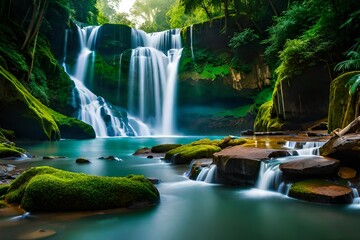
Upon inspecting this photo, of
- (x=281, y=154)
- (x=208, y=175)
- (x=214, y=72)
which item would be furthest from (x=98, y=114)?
(x=281, y=154)

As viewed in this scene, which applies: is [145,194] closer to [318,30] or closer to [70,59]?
[318,30]

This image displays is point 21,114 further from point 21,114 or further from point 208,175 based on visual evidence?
point 208,175

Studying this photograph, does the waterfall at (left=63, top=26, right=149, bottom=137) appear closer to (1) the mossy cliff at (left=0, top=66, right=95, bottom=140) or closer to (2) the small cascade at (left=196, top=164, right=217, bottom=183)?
(1) the mossy cliff at (left=0, top=66, right=95, bottom=140)

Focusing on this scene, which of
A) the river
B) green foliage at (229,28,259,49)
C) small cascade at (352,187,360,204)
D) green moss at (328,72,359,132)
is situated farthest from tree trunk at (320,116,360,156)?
green foliage at (229,28,259,49)

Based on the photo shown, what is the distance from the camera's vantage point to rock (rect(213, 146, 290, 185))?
672 cm

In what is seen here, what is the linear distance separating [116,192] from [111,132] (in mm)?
21465

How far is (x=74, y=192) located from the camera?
4688 mm

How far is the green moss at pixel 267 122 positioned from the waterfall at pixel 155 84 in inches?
437

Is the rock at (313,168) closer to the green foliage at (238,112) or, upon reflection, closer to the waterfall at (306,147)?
the waterfall at (306,147)

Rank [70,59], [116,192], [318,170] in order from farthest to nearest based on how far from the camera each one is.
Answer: [70,59]
[318,170]
[116,192]

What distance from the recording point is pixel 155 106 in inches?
1184

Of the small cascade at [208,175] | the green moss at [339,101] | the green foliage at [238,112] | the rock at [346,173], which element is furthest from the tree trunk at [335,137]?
the green foliage at [238,112]

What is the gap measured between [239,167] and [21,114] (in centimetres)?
1544

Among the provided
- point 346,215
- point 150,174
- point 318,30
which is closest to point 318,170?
point 346,215
